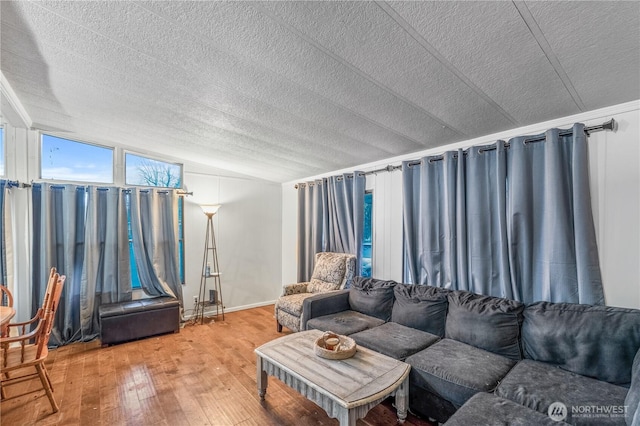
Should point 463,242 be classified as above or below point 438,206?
below

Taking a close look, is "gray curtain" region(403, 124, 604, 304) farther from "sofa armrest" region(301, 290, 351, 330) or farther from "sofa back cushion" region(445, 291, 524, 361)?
"sofa armrest" region(301, 290, 351, 330)

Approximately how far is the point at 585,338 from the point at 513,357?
1.52ft

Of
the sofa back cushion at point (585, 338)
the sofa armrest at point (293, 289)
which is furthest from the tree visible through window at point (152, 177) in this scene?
the sofa back cushion at point (585, 338)

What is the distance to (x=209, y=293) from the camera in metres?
4.62

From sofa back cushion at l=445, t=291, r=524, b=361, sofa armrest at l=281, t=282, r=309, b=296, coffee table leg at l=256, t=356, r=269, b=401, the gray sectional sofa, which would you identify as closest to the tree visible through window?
sofa armrest at l=281, t=282, r=309, b=296

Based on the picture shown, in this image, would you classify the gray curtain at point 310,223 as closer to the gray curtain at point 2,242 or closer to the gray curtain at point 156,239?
the gray curtain at point 156,239

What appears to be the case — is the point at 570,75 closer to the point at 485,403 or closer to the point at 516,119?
the point at 516,119

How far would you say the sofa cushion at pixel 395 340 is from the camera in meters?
2.29

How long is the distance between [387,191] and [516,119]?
154 cm

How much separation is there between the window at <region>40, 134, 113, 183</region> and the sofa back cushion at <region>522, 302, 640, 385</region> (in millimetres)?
4936

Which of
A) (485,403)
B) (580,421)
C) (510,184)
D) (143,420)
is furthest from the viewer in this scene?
(510,184)

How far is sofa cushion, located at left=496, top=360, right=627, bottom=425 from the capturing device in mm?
1484

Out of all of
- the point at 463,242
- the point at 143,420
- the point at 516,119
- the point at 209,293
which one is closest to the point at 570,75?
the point at 516,119

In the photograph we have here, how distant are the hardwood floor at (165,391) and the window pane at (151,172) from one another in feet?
6.94
